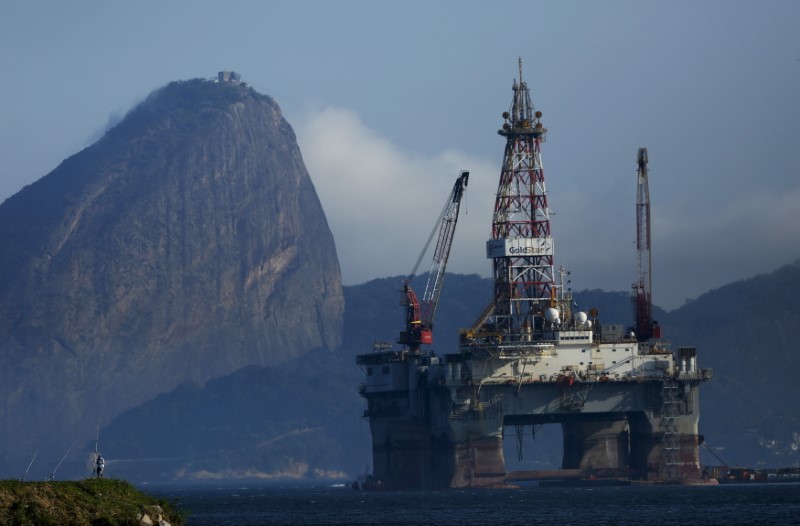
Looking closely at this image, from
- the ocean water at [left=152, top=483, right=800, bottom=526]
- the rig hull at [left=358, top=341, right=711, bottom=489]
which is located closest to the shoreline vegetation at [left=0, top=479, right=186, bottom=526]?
the ocean water at [left=152, top=483, right=800, bottom=526]

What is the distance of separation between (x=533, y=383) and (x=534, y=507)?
3143 centimetres

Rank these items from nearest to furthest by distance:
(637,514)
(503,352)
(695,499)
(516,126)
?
(637,514) → (695,499) → (503,352) → (516,126)

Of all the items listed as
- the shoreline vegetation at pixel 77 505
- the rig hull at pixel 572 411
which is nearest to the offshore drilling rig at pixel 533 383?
the rig hull at pixel 572 411

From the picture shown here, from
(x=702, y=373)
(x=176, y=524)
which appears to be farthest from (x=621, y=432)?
(x=176, y=524)

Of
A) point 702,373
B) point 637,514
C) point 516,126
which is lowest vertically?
point 637,514

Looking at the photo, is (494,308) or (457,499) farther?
(494,308)

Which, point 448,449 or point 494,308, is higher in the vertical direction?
point 494,308

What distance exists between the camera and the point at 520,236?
18962 cm

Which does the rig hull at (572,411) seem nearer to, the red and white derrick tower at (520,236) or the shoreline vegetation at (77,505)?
the red and white derrick tower at (520,236)

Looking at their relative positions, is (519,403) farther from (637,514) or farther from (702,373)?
(637,514)

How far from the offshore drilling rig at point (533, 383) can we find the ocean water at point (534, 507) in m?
4.74

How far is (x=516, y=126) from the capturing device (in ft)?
627

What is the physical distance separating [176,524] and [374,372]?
4366 inches

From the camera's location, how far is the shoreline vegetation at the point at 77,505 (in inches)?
2972
